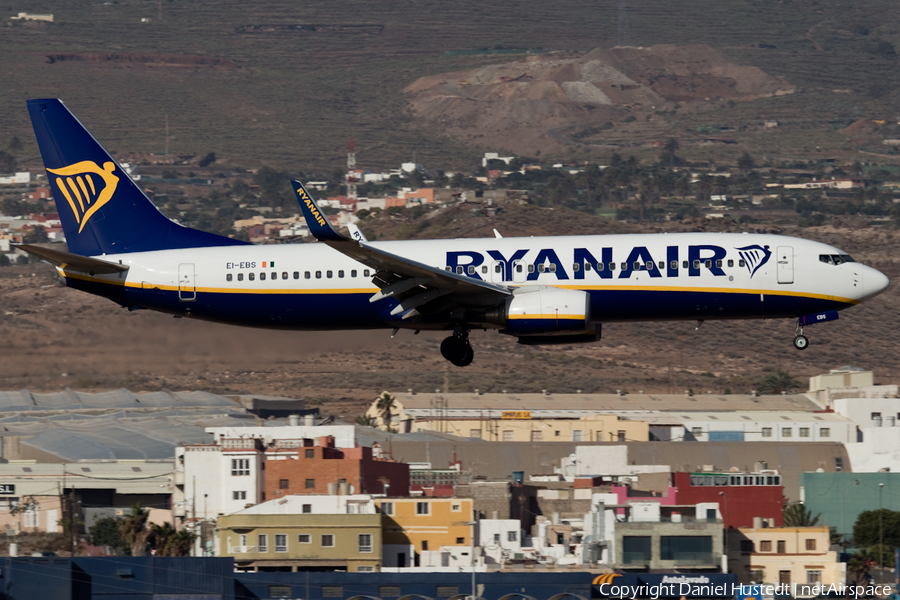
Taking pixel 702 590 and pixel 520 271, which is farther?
pixel 702 590

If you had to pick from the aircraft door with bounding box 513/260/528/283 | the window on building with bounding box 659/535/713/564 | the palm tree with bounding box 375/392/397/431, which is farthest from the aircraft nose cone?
the palm tree with bounding box 375/392/397/431

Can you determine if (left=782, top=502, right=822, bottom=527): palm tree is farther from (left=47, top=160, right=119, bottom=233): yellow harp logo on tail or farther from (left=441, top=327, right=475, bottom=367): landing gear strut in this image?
(left=47, top=160, right=119, bottom=233): yellow harp logo on tail

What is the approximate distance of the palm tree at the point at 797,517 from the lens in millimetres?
79938

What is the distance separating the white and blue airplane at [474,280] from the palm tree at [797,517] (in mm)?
35558

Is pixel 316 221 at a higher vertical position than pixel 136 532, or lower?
higher

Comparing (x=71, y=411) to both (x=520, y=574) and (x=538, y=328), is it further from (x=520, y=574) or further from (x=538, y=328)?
(x=538, y=328)

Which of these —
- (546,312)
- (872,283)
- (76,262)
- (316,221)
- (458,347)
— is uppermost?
(316,221)

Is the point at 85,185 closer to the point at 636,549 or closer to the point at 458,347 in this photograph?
the point at 458,347

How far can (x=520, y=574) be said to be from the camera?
53594 mm

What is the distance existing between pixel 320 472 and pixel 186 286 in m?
33.2

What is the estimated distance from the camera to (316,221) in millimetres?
41969

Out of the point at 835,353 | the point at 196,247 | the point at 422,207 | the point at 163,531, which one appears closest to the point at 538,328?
the point at 196,247

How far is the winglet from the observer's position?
41.5 m

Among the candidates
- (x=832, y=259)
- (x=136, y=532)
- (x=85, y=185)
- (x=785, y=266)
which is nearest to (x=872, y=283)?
(x=832, y=259)
